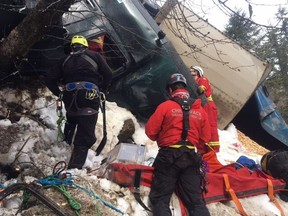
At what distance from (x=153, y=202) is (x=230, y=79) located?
426 cm

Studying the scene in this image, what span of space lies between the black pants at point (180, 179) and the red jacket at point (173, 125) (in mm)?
148

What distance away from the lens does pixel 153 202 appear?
4.01 m

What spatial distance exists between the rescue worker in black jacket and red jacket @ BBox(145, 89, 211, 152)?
762mm

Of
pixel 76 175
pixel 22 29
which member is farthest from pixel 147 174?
pixel 22 29

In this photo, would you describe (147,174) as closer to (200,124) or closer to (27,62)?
(200,124)

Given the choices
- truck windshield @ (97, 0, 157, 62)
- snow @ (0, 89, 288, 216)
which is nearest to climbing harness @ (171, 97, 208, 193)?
snow @ (0, 89, 288, 216)

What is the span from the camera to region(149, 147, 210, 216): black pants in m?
3.99

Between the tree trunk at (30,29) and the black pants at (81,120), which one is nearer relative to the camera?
the tree trunk at (30,29)

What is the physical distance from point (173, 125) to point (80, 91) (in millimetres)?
1230

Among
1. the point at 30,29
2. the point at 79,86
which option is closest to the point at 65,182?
the point at 79,86

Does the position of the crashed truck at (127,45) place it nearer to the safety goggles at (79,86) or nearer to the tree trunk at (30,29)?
the tree trunk at (30,29)

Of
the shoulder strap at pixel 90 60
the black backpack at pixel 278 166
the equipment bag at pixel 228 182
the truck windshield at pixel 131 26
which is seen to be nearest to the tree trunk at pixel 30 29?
the shoulder strap at pixel 90 60

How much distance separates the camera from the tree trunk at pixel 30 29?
4079 millimetres

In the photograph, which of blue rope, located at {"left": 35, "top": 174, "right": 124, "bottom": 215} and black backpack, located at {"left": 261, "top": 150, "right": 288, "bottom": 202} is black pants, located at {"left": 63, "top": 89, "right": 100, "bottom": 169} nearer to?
blue rope, located at {"left": 35, "top": 174, "right": 124, "bottom": 215}
